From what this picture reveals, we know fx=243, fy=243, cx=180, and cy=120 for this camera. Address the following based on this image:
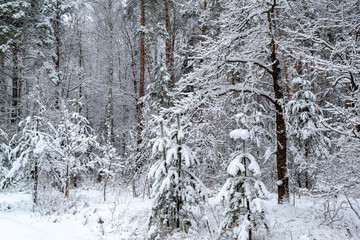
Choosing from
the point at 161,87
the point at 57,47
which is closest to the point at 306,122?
the point at 161,87

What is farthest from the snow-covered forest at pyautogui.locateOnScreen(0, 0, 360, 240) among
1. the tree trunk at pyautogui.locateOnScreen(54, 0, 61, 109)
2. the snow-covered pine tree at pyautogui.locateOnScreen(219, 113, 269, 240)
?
the tree trunk at pyautogui.locateOnScreen(54, 0, 61, 109)

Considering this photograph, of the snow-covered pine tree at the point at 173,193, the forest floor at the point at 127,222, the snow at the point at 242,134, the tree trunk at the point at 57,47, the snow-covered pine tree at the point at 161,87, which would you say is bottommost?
the forest floor at the point at 127,222

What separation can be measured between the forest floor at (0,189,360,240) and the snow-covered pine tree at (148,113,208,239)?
1.10ft

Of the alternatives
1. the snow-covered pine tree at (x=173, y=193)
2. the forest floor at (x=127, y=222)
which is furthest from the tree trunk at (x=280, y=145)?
the snow-covered pine tree at (x=173, y=193)

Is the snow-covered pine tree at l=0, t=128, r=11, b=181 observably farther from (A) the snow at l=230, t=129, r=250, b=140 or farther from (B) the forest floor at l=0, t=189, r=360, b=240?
(A) the snow at l=230, t=129, r=250, b=140

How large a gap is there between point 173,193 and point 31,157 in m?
5.89

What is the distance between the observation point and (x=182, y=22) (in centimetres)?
1755

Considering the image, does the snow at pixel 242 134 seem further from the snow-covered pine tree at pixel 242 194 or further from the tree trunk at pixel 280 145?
the tree trunk at pixel 280 145

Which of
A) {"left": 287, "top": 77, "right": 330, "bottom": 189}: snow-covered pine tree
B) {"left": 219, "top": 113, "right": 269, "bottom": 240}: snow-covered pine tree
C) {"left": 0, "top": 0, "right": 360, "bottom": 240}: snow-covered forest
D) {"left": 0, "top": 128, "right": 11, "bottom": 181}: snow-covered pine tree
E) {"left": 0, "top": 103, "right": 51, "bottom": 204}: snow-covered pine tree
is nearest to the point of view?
{"left": 219, "top": 113, "right": 269, "bottom": 240}: snow-covered pine tree

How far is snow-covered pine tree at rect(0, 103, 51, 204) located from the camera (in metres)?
8.16

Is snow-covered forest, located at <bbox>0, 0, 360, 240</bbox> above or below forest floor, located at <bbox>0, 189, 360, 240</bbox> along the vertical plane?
above

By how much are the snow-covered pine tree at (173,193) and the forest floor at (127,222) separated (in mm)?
334

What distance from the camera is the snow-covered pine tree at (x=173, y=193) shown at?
211 inches

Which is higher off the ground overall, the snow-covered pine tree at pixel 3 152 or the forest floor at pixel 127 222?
the snow-covered pine tree at pixel 3 152
